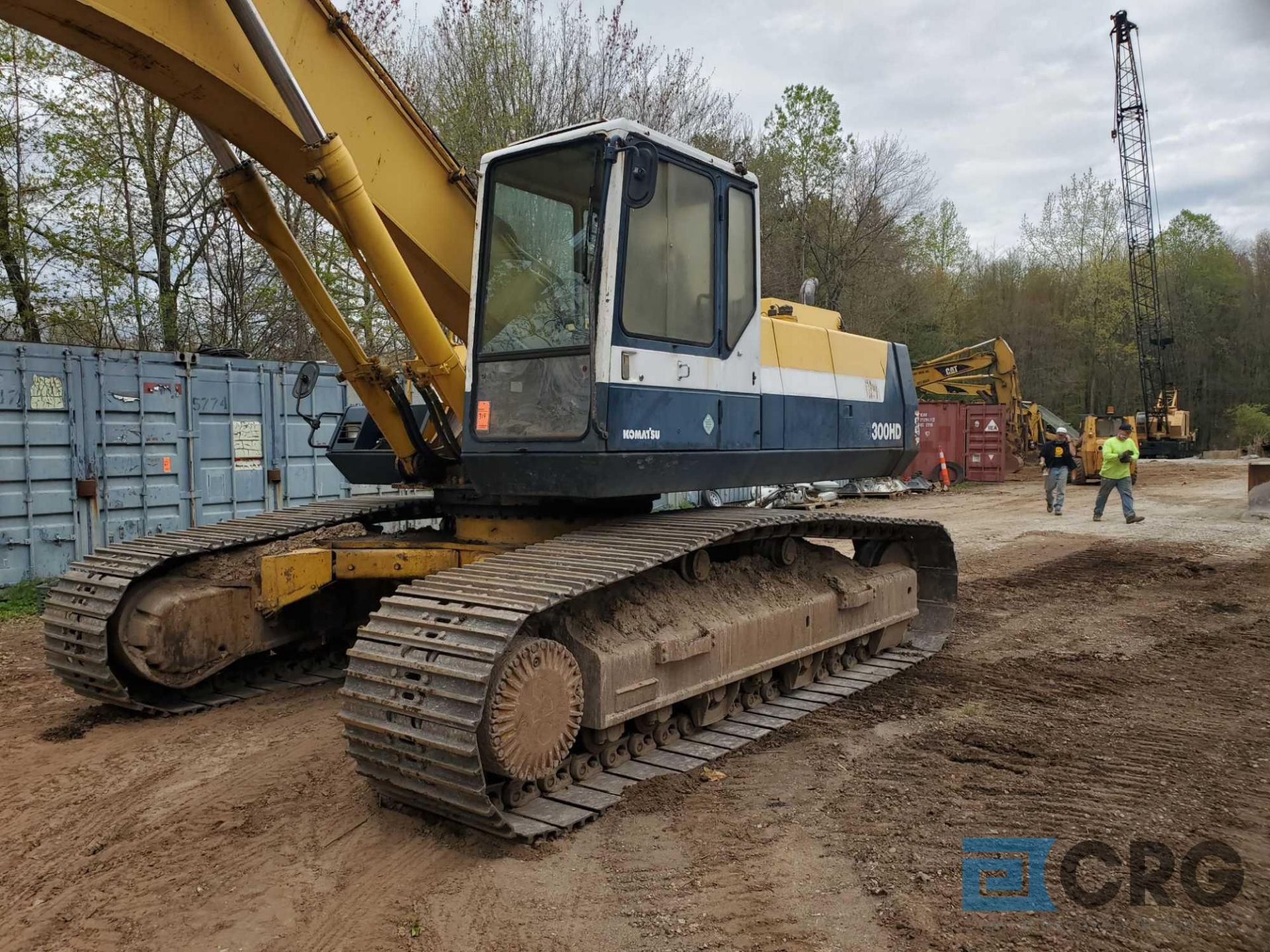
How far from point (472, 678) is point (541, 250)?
7.29 ft

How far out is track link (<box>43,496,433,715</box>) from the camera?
5434mm

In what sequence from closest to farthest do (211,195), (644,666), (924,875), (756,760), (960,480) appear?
(924,875) < (644,666) < (756,760) < (211,195) < (960,480)

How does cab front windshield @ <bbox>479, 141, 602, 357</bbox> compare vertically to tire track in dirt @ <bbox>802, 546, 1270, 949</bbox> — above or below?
above

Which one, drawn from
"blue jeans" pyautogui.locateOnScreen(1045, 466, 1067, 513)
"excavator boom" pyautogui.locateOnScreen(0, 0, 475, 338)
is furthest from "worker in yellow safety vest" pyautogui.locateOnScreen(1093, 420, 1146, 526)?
"excavator boom" pyautogui.locateOnScreen(0, 0, 475, 338)

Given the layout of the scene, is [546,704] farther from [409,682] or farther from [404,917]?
[404,917]

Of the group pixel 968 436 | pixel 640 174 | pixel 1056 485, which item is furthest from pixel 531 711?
pixel 968 436

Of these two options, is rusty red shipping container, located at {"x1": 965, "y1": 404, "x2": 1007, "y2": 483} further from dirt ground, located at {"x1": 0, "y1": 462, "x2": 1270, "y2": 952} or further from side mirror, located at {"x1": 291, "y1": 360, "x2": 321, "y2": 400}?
side mirror, located at {"x1": 291, "y1": 360, "x2": 321, "y2": 400}

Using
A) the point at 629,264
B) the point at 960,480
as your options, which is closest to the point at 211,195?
the point at 629,264

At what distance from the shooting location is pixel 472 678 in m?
3.73

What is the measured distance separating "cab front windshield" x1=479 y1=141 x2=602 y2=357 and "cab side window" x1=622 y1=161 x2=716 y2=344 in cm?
22

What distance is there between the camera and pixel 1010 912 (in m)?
3.35

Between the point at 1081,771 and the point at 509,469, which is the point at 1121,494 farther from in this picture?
the point at 509,469

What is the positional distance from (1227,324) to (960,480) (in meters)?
32.4

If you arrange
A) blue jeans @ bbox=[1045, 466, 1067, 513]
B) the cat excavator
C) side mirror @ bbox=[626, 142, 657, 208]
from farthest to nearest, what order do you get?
blue jeans @ bbox=[1045, 466, 1067, 513]
side mirror @ bbox=[626, 142, 657, 208]
the cat excavator
